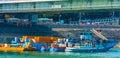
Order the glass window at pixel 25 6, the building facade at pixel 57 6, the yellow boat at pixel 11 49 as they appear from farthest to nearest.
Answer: the glass window at pixel 25 6 < the yellow boat at pixel 11 49 < the building facade at pixel 57 6

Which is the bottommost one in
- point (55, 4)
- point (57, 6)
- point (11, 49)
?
point (11, 49)

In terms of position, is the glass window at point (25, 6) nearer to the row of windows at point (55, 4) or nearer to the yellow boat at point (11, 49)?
the row of windows at point (55, 4)

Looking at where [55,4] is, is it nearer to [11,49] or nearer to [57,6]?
[57,6]

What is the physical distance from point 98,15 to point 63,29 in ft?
92.4

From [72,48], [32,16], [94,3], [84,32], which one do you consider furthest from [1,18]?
[94,3]

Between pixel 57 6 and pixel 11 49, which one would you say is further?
pixel 11 49

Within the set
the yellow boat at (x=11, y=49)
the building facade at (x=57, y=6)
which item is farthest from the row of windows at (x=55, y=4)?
the yellow boat at (x=11, y=49)

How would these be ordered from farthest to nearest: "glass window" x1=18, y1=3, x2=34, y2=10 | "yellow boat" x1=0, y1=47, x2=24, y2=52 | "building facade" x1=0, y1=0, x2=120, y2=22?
"glass window" x1=18, y1=3, x2=34, y2=10, "yellow boat" x1=0, y1=47, x2=24, y2=52, "building facade" x1=0, y1=0, x2=120, y2=22

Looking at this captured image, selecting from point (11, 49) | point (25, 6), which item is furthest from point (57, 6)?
point (11, 49)

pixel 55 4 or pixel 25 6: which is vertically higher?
pixel 55 4

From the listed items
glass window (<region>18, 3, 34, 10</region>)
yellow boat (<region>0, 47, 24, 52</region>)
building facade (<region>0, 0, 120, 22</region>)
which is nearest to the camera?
building facade (<region>0, 0, 120, 22</region>)

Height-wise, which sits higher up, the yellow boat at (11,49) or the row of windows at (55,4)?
the row of windows at (55,4)

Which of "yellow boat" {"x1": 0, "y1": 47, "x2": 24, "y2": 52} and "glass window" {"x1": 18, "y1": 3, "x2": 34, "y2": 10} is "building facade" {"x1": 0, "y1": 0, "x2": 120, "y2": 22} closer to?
"glass window" {"x1": 18, "y1": 3, "x2": 34, "y2": 10}

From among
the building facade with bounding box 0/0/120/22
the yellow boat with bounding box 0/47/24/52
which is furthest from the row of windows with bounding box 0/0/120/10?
the yellow boat with bounding box 0/47/24/52
